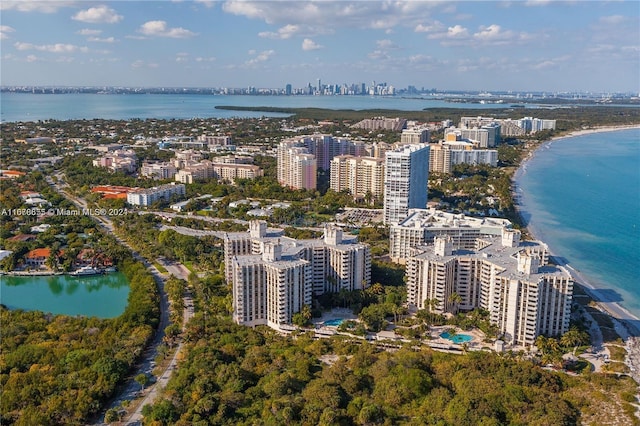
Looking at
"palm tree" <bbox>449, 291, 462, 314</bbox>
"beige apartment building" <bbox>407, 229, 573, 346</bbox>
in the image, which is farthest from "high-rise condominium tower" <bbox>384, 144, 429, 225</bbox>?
"palm tree" <bbox>449, 291, 462, 314</bbox>

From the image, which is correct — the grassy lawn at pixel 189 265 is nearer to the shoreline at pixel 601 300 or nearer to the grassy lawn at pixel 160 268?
the grassy lawn at pixel 160 268

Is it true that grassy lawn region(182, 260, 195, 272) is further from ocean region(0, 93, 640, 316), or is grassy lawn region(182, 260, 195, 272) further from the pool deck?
ocean region(0, 93, 640, 316)

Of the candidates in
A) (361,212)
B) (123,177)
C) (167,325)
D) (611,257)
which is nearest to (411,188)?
(361,212)

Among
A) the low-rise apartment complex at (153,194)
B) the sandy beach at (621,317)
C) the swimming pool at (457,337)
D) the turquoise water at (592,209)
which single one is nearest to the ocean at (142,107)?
the low-rise apartment complex at (153,194)

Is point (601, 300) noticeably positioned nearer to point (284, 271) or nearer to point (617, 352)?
point (617, 352)

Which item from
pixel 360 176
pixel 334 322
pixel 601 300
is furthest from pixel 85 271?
pixel 601 300

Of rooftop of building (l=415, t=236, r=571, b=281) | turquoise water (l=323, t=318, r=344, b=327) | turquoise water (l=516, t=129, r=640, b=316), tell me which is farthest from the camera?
turquoise water (l=516, t=129, r=640, b=316)

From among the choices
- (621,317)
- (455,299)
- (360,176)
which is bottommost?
(621,317)

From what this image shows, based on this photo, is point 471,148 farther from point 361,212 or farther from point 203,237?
point 203,237
